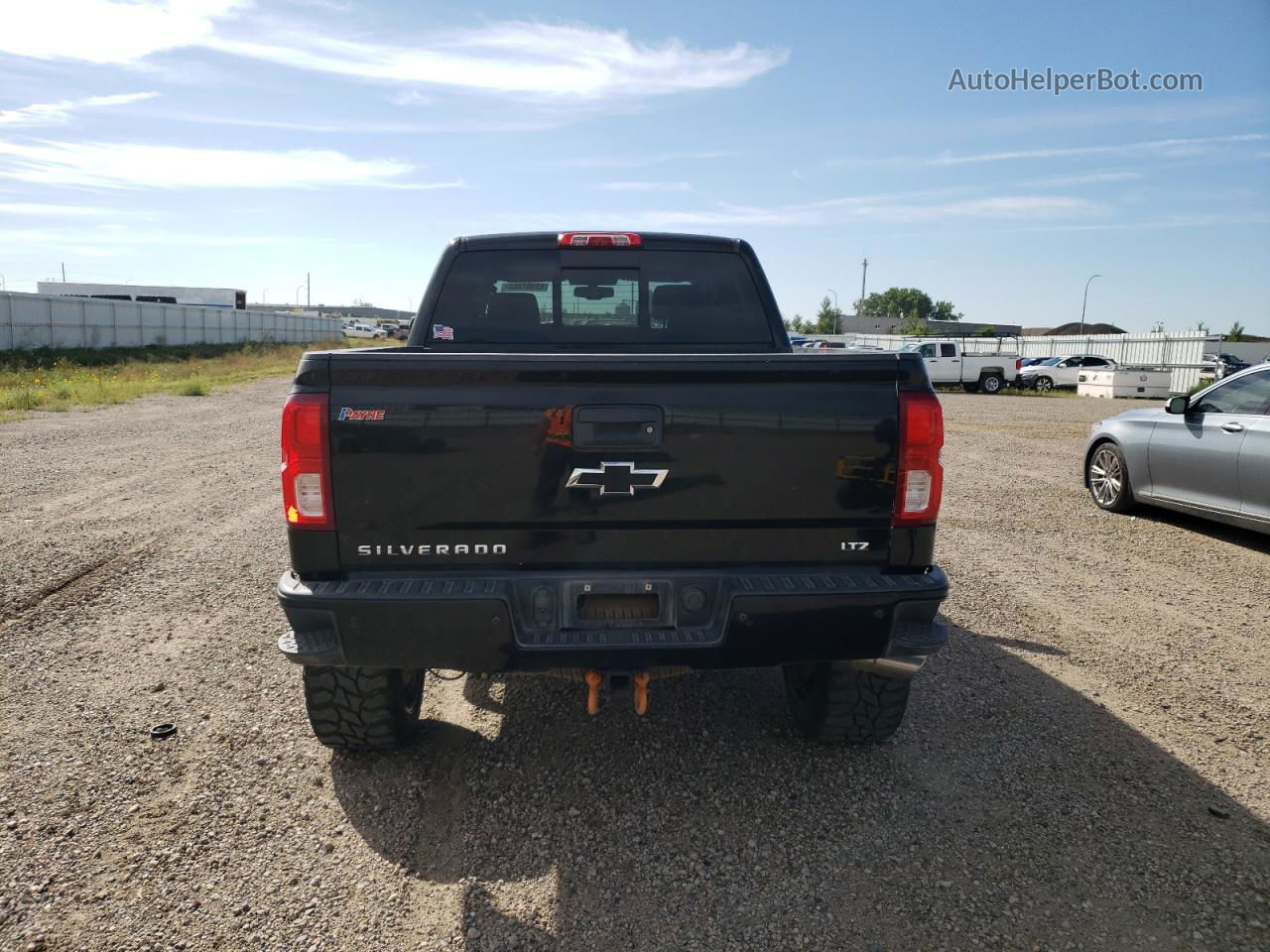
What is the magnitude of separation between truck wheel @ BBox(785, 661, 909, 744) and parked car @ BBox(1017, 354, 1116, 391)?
3433 cm

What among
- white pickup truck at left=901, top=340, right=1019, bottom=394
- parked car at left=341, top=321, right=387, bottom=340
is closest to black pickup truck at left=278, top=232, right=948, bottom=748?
white pickup truck at left=901, top=340, right=1019, bottom=394

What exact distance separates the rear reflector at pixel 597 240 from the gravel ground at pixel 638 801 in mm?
2224

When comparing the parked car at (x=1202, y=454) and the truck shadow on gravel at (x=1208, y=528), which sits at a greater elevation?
the parked car at (x=1202, y=454)

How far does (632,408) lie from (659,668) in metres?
0.89

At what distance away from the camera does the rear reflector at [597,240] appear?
4258 mm

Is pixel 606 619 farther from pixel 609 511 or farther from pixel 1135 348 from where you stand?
pixel 1135 348

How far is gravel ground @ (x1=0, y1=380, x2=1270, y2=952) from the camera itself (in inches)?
104

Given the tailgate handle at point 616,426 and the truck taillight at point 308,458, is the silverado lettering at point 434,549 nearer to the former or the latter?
the truck taillight at point 308,458

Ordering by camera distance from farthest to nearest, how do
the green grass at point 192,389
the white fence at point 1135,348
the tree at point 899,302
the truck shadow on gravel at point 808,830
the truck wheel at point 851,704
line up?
the tree at point 899,302 < the white fence at point 1135,348 < the green grass at point 192,389 < the truck wheel at point 851,704 < the truck shadow on gravel at point 808,830

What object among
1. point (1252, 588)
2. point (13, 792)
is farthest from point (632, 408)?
point (1252, 588)

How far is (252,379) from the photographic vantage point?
1240 inches

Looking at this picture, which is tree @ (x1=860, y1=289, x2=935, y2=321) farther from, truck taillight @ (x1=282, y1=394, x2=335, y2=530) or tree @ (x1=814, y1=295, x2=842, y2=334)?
truck taillight @ (x1=282, y1=394, x2=335, y2=530)

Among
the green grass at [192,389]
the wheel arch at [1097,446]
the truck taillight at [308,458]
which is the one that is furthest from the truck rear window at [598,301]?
the green grass at [192,389]

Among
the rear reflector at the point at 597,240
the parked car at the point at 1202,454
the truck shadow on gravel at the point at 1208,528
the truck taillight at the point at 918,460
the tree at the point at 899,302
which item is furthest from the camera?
the tree at the point at 899,302
